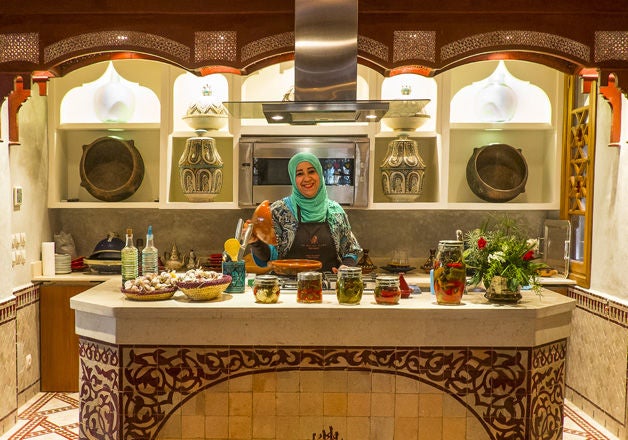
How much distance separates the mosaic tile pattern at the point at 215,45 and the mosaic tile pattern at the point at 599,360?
3.02 meters

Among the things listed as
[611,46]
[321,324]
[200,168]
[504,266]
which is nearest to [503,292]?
[504,266]

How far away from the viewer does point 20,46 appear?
140 inches

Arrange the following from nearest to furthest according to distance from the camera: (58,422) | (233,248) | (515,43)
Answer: (233,248) < (515,43) < (58,422)

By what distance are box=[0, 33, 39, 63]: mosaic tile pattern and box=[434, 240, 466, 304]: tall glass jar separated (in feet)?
8.57

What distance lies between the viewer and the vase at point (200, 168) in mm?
4914

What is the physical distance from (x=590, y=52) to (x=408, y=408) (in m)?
2.26

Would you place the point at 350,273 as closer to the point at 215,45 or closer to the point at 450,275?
the point at 450,275

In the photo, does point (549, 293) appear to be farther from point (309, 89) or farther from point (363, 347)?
point (309, 89)

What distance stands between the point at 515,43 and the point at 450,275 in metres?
1.48

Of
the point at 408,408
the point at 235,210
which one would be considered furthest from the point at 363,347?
the point at 235,210

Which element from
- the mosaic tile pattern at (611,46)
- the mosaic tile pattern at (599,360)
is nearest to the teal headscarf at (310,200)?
the mosaic tile pattern at (611,46)

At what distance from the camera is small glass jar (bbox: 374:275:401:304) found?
297 cm

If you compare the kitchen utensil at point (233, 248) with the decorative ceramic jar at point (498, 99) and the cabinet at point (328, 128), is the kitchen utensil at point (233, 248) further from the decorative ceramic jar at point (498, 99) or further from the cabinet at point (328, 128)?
the decorative ceramic jar at point (498, 99)

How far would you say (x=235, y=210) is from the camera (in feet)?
18.0
